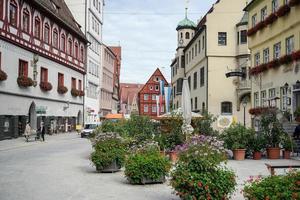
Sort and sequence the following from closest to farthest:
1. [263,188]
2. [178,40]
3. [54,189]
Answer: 1. [263,188]
2. [54,189]
3. [178,40]

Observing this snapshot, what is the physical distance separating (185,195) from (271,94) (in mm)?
21494

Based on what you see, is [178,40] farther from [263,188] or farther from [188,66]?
[263,188]

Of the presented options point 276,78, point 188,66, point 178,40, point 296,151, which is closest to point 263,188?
point 296,151

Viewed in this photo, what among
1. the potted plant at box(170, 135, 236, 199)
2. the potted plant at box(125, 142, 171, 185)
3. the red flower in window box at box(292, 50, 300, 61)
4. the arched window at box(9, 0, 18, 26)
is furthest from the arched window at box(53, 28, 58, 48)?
the potted plant at box(170, 135, 236, 199)

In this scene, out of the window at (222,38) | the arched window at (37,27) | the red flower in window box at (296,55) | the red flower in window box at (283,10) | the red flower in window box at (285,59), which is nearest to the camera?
the red flower in window box at (296,55)

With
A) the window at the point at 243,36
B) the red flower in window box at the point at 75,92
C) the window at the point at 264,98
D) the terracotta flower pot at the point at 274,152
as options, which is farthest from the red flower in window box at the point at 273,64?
the red flower in window box at the point at 75,92

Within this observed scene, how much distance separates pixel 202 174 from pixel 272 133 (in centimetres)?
A: 1225

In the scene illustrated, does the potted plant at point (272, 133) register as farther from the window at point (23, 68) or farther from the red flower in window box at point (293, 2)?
the window at point (23, 68)

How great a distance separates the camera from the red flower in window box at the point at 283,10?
24.4 m

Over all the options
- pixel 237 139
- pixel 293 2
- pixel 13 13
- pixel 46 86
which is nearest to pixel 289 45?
pixel 293 2

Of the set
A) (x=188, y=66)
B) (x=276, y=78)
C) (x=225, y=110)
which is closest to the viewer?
(x=276, y=78)

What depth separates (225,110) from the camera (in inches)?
1820

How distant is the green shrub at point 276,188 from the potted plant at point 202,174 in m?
1.56

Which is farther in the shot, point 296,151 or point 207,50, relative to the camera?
point 207,50
